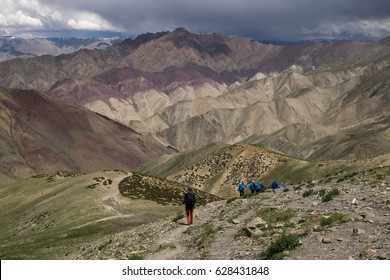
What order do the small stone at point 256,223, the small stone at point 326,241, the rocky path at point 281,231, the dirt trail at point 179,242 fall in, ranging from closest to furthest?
the rocky path at point 281,231 → the small stone at point 326,241 → the dirt trail at point 179,242 → the small stone at point 256,223

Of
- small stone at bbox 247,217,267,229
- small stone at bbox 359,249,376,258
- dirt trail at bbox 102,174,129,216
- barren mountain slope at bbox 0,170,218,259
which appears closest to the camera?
small stone at bbox 359,249,376,258

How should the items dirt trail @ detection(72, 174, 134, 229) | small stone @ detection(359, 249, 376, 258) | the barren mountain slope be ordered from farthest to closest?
dirt trail @ detection(72, 174, 134, 229), the barren mountain slope, small stone @ detection(359, 249, 376, 258)

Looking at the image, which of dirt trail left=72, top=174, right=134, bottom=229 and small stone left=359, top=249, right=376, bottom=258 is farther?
dirt trail left=72, top=174, right=134, bottom=229

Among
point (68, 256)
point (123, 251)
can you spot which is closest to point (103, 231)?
point (68, 256)

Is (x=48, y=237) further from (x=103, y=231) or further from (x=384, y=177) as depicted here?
(x=384, y=177)

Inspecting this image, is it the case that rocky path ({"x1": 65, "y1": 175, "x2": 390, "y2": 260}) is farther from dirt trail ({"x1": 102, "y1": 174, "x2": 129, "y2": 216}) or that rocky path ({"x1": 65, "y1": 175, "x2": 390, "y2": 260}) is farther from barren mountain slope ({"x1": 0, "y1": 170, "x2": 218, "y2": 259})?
dirt trail ({"x1": 102, "y1": 174, "x2": 129, "y2": 216})

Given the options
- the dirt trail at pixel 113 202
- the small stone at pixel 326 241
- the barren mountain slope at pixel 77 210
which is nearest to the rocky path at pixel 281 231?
the small stone at pixel 326 241

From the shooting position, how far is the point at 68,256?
35375 millimetres

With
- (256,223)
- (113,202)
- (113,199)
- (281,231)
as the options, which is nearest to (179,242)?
(256,223)

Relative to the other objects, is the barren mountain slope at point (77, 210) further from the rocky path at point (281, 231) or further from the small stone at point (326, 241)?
the small stone at point (326, 241)

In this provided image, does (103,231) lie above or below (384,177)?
below

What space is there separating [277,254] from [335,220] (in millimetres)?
4966

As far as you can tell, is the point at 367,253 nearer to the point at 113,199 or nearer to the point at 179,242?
the point at 179,242

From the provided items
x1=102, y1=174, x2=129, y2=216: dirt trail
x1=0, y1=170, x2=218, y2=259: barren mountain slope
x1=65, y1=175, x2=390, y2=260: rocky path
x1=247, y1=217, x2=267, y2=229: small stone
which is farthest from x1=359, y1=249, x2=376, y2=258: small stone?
x1=102, y1=174, x2=129, y2=216: dirt trail
